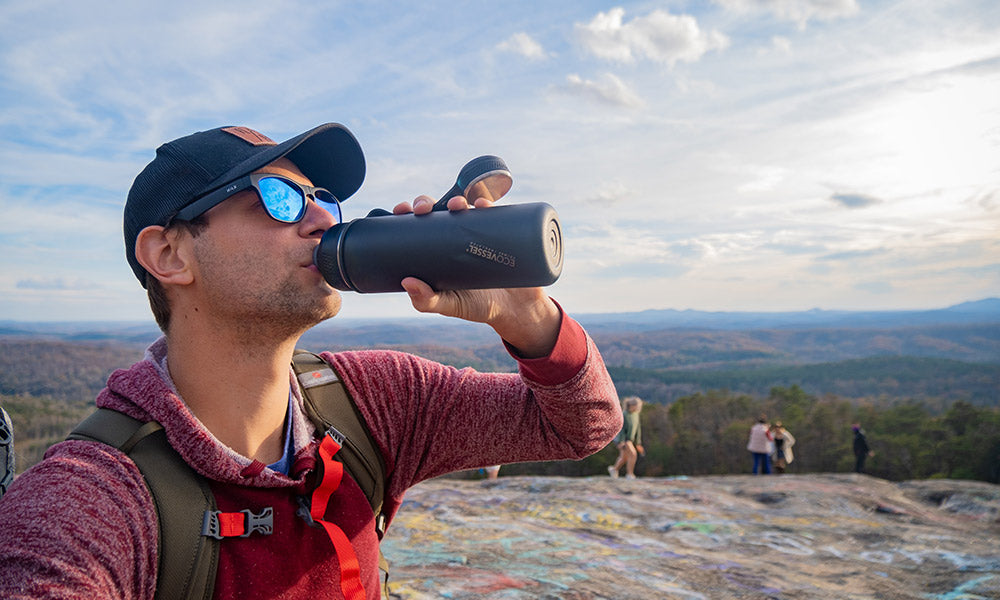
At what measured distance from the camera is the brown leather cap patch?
2.40 m

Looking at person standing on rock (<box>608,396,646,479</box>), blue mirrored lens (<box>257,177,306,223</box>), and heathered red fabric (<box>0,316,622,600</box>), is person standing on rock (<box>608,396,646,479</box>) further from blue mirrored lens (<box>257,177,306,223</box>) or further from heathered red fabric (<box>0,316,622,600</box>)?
blue mirrored lens (<box>257,177,306,223</box>)

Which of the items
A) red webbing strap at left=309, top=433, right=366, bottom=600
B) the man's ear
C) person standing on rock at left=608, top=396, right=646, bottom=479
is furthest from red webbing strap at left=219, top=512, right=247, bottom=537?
person standing on rock at left=608, top=396, right=646, bottom=479

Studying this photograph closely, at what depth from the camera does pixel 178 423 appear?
191 cm

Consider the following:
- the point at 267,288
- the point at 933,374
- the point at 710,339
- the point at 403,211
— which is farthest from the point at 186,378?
the point at 710,339

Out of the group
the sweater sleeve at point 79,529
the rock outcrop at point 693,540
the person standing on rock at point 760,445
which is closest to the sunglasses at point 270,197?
the sweater sleeve at point 79,529

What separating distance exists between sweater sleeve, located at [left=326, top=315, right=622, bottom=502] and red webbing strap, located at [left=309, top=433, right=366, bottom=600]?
326 millimetres

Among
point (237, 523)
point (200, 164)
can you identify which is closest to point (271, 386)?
point (237, 523)

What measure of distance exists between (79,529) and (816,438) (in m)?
47.4

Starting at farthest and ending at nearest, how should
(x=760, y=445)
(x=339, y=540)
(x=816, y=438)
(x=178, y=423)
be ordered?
(x=816, y=438)
(x=760, y=445)
(x=339, y=540)
(x=178, y=423)

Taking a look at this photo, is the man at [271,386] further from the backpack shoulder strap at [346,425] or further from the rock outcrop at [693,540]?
the rock outcrop at [693,540]

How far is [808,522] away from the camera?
8195 mm

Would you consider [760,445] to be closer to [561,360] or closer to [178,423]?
[561,360]

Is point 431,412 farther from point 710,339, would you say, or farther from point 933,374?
point 710,339

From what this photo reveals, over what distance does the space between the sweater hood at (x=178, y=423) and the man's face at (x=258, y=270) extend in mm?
345
